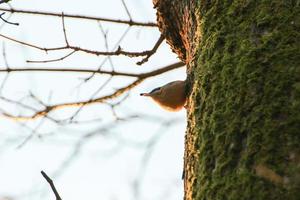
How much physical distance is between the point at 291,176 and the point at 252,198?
0.11m

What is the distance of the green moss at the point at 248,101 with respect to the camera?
1291 millimetres

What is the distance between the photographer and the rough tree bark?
1283mm

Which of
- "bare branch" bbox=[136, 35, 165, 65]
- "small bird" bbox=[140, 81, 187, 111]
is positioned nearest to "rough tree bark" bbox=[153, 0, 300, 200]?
"small bird" bbox=[140, 81, 187, 111]

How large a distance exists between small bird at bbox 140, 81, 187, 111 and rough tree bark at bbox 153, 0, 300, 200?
239 millimetres

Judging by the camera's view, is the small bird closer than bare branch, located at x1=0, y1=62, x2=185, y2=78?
Yes

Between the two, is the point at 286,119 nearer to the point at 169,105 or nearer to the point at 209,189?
the point at 209,189

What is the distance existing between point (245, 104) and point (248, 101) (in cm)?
1

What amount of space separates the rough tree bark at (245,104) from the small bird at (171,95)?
239mm

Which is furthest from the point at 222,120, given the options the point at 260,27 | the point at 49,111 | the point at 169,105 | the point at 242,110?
the point at 49,111

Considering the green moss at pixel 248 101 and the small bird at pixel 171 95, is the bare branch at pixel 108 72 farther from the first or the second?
the green moss at pixel 248 101

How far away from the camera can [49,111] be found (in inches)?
135

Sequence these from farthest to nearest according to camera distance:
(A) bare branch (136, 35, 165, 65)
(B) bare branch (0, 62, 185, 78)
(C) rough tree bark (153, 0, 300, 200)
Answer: (B) bare branch (0, 62, 185, 78)
(A) bare branch (136, 35, 165, 65)
(C) rough tree bark (153, 0, 300, 200)

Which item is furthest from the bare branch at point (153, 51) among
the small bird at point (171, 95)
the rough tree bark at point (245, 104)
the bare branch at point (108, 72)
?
the rough tree bark at point (245, 104)

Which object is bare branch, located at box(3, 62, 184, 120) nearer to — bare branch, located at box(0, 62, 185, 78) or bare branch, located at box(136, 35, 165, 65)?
bare branch, located at box(0, 62, 185, 78)
